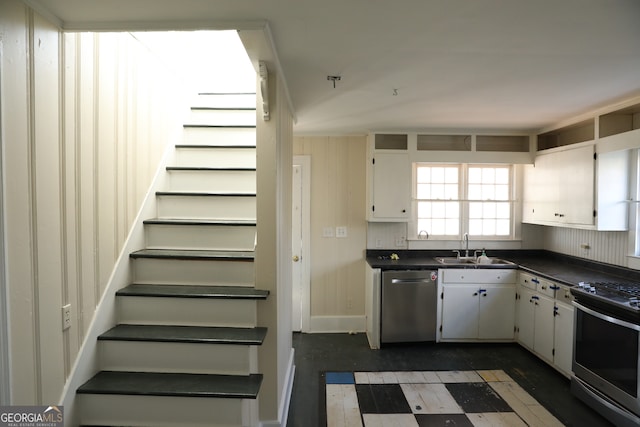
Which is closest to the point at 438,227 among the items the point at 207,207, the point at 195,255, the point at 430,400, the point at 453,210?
the point at 453,210

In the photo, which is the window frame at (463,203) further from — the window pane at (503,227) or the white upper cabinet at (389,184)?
the white upper cabinet at (389,184)

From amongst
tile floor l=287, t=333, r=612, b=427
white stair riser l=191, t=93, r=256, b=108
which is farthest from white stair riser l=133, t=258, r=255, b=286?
white stair riser l=191, t=93, r=256, b=108

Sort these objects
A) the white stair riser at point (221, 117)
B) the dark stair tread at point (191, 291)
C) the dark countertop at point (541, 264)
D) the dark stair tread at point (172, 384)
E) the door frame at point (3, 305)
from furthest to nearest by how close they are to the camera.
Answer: the white stair riser at point (221, 117)
the dark countertop at point (541, 264)
the dark stair tread at point (191, 291)
the dark stair tread at point (172, 384)
the door frame at point (3, 305)

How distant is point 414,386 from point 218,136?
2787mm

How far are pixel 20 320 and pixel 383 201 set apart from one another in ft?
10.4

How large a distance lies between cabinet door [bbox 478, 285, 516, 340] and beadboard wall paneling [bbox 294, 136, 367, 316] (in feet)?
4.39

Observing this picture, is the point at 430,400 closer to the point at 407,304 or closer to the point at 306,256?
the point at 407,304

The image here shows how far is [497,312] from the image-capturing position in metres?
3.58

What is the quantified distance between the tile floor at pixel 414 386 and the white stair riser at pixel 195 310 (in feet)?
3.14

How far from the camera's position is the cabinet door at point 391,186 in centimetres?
379

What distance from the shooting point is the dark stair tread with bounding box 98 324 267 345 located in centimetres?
181

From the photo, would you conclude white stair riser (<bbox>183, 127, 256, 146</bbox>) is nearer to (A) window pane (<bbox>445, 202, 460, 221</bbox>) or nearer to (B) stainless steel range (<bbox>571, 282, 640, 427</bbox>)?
(A) window pane (<bbox>445, 202, 460, 221</bbox>)

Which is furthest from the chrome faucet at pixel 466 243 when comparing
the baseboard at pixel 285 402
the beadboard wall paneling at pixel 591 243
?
the baseboard at pixel 285 402

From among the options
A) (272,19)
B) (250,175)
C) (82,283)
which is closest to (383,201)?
(250,175)
